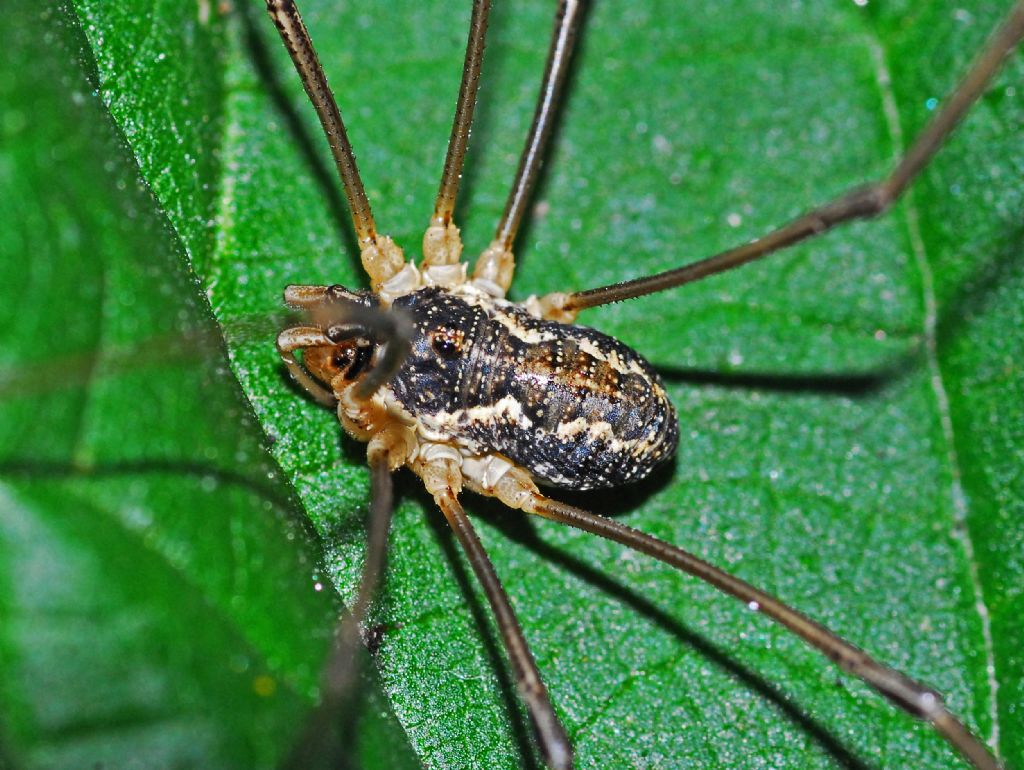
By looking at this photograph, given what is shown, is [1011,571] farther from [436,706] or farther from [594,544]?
[436,706]

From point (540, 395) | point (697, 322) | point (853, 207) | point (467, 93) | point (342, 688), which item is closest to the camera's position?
point (342, 688)

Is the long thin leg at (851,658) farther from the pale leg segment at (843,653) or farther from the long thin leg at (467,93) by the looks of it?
the long thin leg at (467,93)

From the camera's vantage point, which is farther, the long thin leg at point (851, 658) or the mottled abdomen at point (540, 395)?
the mottled abdomen at point (540, 395)

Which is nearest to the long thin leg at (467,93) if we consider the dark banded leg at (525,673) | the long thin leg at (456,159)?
the long thin leg at (456,159)

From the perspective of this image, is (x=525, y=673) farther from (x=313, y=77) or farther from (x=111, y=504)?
(x=313, y=77)

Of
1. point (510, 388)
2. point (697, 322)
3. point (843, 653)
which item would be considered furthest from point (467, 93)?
point (843, 653)

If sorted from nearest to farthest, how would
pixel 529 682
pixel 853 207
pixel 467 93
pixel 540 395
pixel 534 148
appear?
pixel 529 682, pixel 853 207, pixel 540 395, pixel 467 93, pixel 534 148

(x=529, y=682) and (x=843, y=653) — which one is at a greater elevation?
(x=529, y=682)
